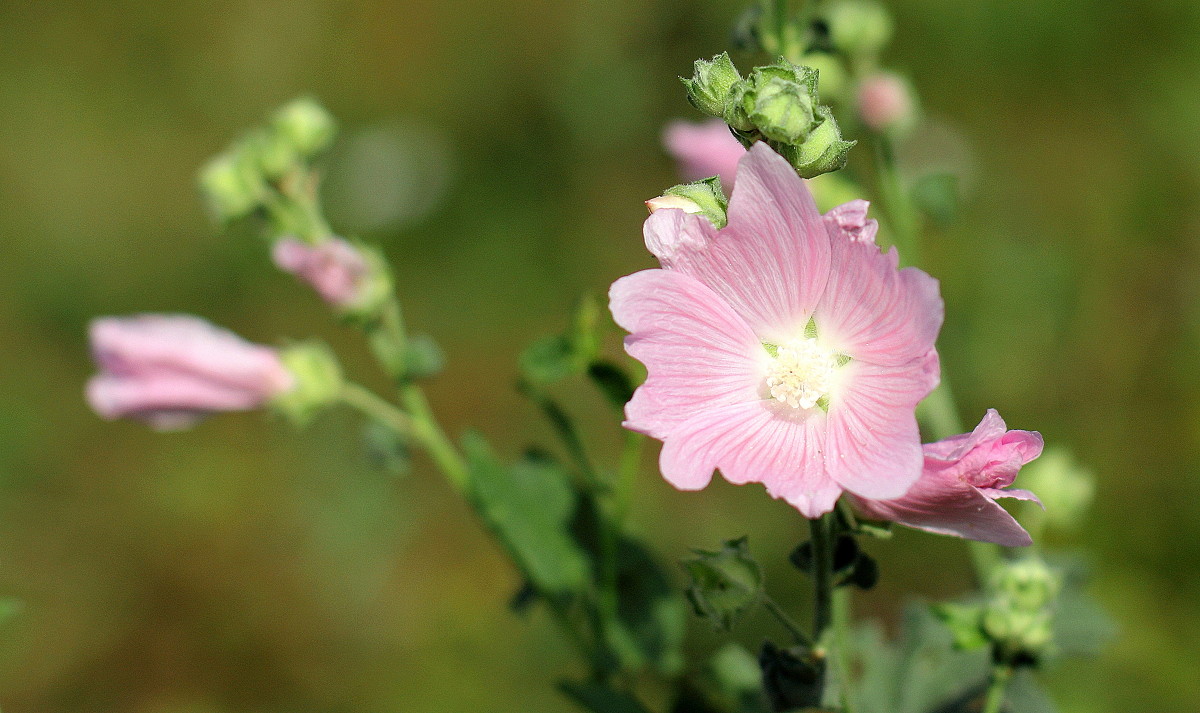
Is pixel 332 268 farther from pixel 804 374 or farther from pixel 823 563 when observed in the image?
pixel 823 563

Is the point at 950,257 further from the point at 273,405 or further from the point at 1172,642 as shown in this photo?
the point at 273,405

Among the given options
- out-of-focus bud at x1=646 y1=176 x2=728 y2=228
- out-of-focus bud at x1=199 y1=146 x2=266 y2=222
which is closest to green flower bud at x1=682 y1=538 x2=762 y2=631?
out-of-focus bud at x1=646 y1=176 x2=728 y2=228

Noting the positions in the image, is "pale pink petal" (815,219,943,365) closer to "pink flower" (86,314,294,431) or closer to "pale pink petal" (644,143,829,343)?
"pale pink petal" (644,143,829,343)

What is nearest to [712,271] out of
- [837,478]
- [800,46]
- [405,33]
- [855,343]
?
[855,343]

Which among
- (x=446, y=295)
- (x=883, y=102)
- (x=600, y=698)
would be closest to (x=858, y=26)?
(x=883, y=102)

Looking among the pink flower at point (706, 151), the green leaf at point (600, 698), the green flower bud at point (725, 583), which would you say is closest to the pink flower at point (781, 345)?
the green flower bud at point (725, 583)

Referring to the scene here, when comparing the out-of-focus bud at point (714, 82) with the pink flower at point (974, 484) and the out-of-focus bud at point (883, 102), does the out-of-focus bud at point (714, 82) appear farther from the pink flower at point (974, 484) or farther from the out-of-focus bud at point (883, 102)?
the out-of-focus bud at point (883, 102)
